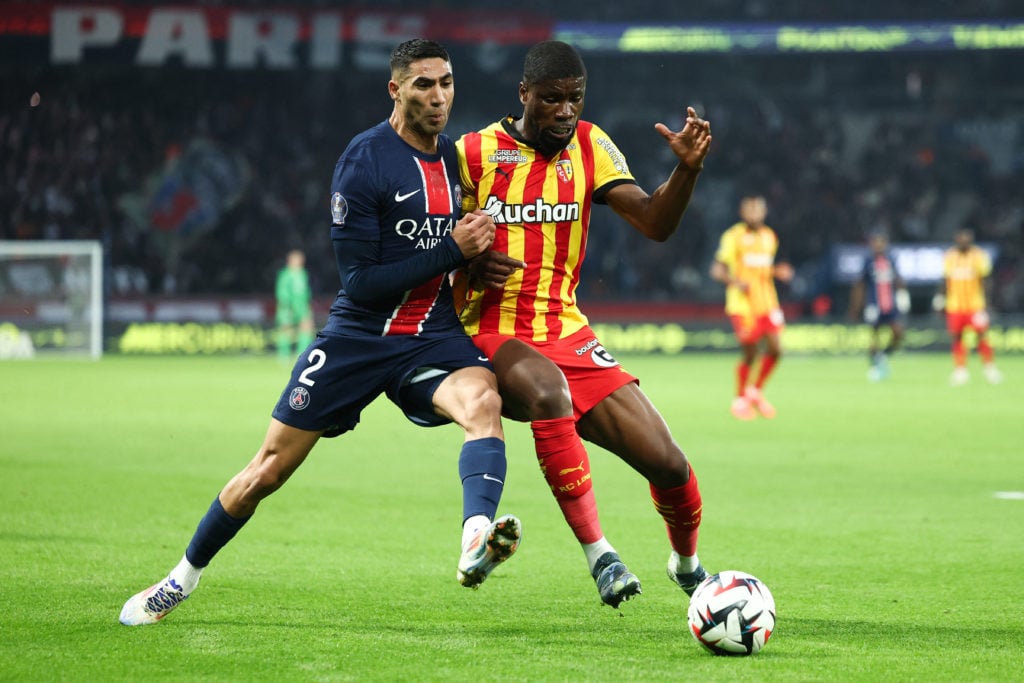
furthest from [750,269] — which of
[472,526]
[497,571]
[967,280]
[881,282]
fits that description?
[472,526]

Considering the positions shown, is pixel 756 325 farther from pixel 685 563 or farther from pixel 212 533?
pixel 212 533

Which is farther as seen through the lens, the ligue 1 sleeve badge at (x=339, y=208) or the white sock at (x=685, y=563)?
the white sock at (x=685, y=563)

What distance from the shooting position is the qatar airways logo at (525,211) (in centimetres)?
539

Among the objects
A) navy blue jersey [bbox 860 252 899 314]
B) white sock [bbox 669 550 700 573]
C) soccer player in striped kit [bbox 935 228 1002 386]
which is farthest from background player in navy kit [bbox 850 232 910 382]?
white sock [bbox 669 550 700 573]

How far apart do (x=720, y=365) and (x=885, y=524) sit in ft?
56.7

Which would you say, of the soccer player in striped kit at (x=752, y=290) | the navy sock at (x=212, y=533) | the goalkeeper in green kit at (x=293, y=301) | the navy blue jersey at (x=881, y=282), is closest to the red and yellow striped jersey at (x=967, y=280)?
the navy blue jersey at (x=881, y=282)

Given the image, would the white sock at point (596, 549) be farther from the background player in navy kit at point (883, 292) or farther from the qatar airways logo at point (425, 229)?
the background player in navy kit at point (883, 292)

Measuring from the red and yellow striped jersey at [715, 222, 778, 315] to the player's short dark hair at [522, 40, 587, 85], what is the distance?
407 inches

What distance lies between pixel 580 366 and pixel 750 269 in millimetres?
10346

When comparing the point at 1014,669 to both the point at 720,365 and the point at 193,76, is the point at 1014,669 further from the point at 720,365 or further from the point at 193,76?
the point at 193,76

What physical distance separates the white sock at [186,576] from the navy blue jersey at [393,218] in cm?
103

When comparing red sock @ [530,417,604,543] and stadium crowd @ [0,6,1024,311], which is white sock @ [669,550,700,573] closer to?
red sock @ [530,417,604,543]

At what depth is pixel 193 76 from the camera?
32.4 metres

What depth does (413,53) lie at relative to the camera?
504cm
